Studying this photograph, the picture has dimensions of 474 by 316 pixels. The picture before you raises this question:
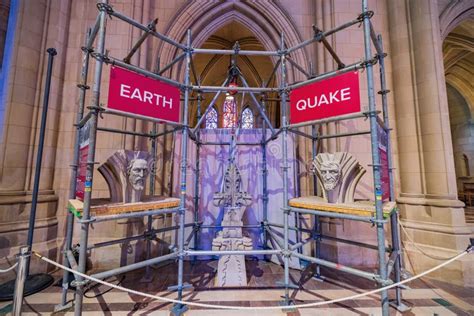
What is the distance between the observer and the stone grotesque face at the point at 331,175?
2.79 metres

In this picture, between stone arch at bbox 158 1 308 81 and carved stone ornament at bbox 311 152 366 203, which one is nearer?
carved stone ornament at bbox 311 152 366 203

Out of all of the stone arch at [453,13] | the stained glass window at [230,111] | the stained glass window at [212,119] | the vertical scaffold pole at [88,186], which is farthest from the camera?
the stained glass window at [212,119]

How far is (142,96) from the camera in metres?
2.58

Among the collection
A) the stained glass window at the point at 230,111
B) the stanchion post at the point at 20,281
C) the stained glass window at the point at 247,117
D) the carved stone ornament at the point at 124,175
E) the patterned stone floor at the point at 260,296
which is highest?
the stained glass window at the point at 247,117

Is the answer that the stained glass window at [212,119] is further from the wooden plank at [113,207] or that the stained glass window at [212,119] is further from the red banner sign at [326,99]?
the wooden plank at [113,207]

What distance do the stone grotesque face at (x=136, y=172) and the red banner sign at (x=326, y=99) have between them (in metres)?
2.18

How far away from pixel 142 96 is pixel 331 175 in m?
2.64

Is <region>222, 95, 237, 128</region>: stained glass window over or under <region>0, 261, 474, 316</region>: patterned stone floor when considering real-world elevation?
over

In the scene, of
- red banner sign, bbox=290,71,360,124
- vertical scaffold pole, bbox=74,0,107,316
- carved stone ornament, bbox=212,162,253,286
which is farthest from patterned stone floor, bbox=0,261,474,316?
red banner sign, bbox=290,71,360,124

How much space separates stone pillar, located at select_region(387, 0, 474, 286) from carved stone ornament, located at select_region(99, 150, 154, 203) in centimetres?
472

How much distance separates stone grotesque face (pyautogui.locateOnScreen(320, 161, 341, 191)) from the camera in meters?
2.79

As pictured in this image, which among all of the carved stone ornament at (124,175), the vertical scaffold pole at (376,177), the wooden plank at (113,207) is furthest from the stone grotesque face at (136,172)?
the vertical scaffold pole at (376,177)

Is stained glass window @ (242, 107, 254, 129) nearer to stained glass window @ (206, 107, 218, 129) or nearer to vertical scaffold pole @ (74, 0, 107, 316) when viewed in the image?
stained glass window @ (206, 107, 218, 129)

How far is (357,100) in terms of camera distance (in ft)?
7.93
